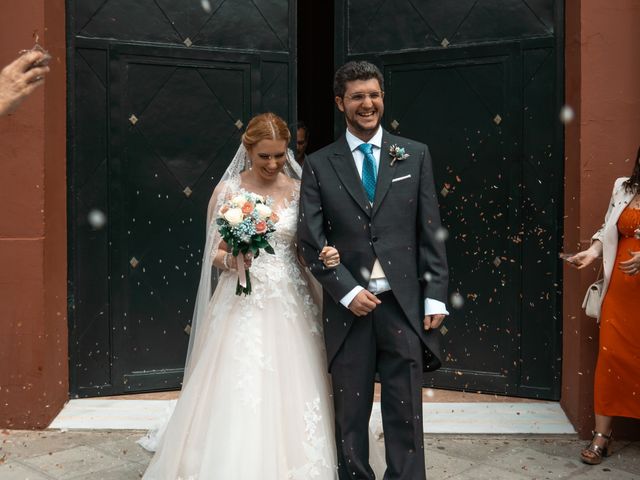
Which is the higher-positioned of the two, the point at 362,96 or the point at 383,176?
the point at 362,96

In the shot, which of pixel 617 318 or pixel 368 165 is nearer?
pixel 368 165

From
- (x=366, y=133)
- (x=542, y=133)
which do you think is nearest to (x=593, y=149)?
(x=542, y=133)

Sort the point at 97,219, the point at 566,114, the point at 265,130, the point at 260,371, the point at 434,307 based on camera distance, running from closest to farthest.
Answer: the point at 434,307 → the point at 260,371 → the point at 265,130 → the point at 566,114 → the point at 97,219

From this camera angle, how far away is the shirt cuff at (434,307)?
4289 millimetres

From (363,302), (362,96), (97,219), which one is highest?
(362,96)

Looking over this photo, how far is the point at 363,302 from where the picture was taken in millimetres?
4188

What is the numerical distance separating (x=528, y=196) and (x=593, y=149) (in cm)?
92

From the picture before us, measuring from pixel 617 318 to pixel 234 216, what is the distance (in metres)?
2.57

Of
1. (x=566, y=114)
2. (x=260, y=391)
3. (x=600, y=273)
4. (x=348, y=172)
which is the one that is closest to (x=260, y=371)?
(x=260, y=391)

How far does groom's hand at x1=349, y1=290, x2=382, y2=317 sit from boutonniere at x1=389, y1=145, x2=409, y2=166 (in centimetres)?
71

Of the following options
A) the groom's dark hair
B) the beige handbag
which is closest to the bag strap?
the beige handbag

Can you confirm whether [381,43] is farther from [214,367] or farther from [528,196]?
[214,367]

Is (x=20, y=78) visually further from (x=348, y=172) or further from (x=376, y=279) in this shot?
(x=376, y=279)

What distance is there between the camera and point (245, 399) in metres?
4.45
